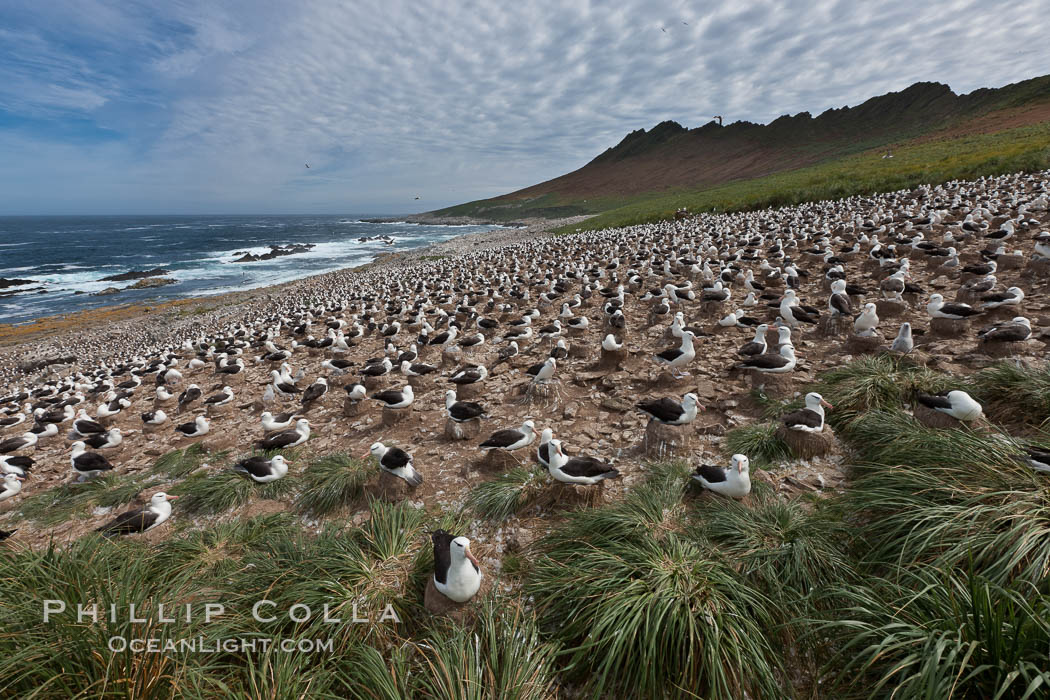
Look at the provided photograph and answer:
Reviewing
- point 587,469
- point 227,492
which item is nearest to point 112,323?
point 227,492

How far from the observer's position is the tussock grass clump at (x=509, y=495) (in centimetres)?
579

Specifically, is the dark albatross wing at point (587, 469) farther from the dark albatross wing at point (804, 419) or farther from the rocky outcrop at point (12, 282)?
the rocky outcrop at point (12, 282)

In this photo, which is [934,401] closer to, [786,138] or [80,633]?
[80,633]

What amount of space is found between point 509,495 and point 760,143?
131345 mm

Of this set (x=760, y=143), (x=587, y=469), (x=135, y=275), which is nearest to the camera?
(x=587, y=469)

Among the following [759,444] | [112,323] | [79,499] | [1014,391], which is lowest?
[112,323]

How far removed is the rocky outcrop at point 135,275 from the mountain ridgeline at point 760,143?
254 feet

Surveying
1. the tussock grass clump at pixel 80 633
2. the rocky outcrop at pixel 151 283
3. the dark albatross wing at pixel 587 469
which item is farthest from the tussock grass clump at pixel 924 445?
the rocky outcrop at pixel 151 283

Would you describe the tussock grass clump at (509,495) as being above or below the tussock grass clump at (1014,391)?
below

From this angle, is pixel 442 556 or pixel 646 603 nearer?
pixel 646 603

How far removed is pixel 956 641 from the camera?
→ 101 inches

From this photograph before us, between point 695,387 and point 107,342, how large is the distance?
126ft

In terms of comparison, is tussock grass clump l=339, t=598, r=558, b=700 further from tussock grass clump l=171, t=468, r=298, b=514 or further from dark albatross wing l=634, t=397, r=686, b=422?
tussock grass clump l=171, t=468, r=298, b=514

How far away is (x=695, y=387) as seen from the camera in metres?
8.38
